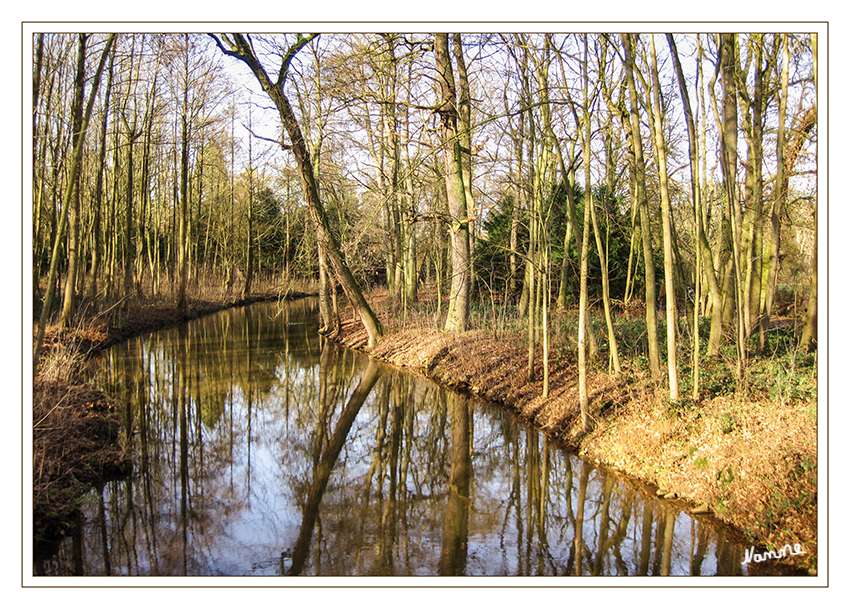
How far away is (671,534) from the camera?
5801 millimetres

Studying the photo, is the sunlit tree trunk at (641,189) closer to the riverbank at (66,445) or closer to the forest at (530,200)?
the forest at (530,200)

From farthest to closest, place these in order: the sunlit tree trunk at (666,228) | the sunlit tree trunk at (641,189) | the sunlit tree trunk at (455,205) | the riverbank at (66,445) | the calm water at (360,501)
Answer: the sunlit tree trunk at (455,205)
the sunlit tree trunk at (641,189)
the sunlit tree trunk at (666,228)
the riverbank at (66,445)
the calm water at (360,501)

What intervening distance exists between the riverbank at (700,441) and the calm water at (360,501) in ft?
0.93

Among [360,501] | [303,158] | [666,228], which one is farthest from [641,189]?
[303,158]

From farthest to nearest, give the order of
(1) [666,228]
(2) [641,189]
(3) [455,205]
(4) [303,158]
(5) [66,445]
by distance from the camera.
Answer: (4) [303,158]
(3) [455,205]
(2) [641,189]
(1) [666,228]
(5) [66,445]

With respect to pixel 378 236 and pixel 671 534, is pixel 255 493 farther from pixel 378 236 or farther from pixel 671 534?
pixel 378 236

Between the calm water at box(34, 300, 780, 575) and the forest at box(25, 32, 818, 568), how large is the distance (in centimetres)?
123

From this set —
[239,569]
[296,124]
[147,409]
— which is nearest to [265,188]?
[296,124]

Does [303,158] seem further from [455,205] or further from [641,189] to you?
[641,189]

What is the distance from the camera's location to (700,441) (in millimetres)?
6852

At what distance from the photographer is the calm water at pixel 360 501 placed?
5.30m

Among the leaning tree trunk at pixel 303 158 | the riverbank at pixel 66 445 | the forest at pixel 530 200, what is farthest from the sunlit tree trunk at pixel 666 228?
the leaning tree trunk at pixel 303 158

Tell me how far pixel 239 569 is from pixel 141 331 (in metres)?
17.7

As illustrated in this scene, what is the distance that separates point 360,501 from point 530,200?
19.7ft
